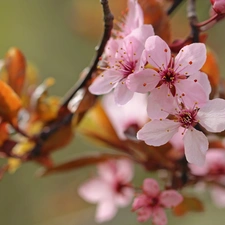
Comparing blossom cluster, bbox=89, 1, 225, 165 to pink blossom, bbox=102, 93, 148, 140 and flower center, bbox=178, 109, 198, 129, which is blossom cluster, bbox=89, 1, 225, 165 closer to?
flower center, bbox=178, 109, 198, 129

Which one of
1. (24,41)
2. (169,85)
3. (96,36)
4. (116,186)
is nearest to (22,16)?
(24,41)

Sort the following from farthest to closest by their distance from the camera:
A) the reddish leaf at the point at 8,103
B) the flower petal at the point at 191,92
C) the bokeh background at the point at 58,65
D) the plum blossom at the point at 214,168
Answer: the bokeh background at the point at 58,65 < the plum blossom at the point at 214,168 < the reddish leaf at the point at 8,103 < the flower petal at the point at 191,92

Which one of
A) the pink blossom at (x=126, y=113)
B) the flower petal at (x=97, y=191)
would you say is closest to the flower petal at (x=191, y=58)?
the pink blossom at (x=126, y=113)

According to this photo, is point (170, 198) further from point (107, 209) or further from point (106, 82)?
point (107, 209)

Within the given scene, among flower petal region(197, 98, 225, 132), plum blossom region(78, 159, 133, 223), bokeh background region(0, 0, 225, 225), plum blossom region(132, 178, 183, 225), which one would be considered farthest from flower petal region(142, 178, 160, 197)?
bokeh background region(0, 0, 225, 225)

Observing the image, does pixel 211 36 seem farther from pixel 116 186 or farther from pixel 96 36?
pixel 116 186

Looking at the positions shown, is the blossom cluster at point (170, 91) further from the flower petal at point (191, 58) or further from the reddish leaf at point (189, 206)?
the reddish leaf at point (189, 206)

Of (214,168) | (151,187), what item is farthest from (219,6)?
(214,168)
